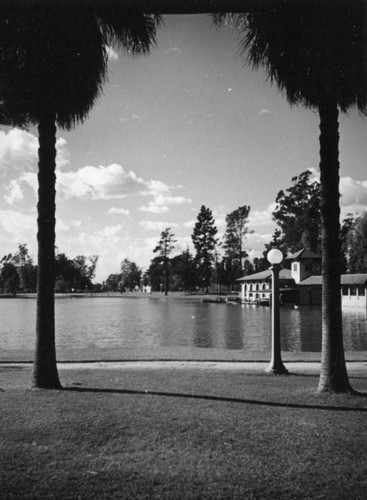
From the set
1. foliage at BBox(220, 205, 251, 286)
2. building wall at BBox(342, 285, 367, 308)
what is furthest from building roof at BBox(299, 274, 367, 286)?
foliage at BBox(220, 205, 251, 286)

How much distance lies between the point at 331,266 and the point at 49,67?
6807mm

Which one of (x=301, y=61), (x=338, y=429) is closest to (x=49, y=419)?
(x=338, y=429)

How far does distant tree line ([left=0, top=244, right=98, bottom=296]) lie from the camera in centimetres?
13552

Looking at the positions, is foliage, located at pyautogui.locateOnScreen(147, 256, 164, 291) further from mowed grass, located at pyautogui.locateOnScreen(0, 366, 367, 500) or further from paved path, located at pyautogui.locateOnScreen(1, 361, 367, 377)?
mowed grass, located at pyautogui.locateOnScreen(0, 366, 367, 500)

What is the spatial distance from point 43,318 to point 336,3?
7.98 metres

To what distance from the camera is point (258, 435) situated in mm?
5730

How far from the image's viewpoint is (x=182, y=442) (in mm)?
5461

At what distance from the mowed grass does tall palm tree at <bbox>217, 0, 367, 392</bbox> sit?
1.40m

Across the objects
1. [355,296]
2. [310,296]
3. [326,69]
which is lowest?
[310,296]

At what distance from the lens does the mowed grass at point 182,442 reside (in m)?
4.28

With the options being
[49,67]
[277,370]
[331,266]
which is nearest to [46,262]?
[49,67]

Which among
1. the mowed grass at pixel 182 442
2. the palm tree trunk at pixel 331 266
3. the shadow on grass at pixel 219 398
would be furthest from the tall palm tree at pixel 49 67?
the palm tree trunk at pixel 331 266

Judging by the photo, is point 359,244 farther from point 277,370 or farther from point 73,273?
point 73,273

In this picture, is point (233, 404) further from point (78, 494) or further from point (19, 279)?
point (19, 279)
